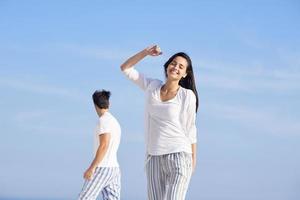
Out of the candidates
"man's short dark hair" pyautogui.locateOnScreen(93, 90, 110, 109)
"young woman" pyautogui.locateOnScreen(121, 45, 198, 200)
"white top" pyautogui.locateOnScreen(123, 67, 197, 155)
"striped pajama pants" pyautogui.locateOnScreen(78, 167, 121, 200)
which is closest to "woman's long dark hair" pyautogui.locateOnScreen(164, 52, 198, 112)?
"young woman" pyautogui.locateOnScreen(121, 45, 198, 200)

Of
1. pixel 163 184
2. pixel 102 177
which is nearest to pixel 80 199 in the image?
pixel 102 177

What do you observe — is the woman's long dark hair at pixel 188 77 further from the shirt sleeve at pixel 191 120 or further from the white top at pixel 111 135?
the white top at pixel 111 135

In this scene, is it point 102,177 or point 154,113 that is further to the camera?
point 102,177

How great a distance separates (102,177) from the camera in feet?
24.2

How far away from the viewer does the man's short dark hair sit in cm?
748

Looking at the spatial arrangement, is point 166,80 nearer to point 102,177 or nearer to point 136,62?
point 136,62

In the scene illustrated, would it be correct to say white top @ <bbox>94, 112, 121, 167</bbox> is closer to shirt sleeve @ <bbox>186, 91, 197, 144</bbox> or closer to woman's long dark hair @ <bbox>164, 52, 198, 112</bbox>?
woman's long dark hair @ <bbox>164, 52, 198, 112</bbox>

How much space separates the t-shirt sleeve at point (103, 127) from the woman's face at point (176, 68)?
2005mm

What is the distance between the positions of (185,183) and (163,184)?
214mm

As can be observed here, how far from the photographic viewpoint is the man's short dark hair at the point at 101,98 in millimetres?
7480

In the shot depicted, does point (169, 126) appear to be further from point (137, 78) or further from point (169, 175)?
point (137, 78)

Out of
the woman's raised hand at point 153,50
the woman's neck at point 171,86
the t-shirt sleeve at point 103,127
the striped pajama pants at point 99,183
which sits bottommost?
the striped pajama pants at point 99,183

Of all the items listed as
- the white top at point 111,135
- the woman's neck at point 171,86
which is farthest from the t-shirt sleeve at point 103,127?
the woman's neck at point 171,86

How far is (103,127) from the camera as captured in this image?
24.0ft
